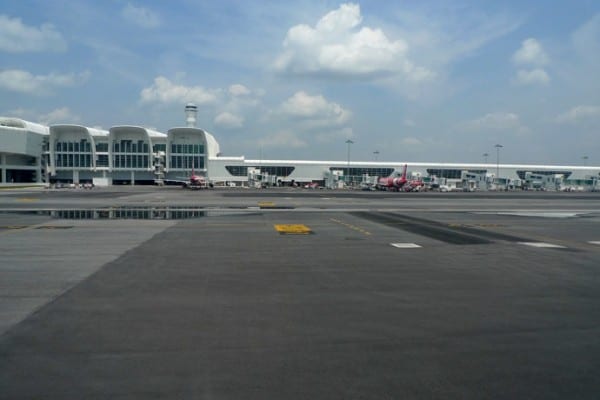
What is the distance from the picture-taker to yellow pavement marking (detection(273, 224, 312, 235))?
74.5 feet

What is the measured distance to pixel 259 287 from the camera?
1083 centimetres

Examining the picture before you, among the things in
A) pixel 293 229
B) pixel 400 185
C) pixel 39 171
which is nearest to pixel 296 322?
pixel 293 229

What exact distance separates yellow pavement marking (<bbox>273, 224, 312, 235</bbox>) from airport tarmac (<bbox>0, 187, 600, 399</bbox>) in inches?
206

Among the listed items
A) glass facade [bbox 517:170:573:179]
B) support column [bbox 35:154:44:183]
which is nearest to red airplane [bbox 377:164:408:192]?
glass facade [bbox 517:170:573:179]

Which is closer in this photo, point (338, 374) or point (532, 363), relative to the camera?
point (338, 374)

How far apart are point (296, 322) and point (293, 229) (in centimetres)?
1611

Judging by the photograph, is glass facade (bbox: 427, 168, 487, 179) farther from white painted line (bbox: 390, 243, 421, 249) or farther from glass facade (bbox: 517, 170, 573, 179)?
white painted line (bbox: 390, 243, 421, 249)

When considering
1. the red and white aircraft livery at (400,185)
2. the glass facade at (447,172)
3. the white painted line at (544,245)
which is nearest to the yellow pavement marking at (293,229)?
the white painted line at (544,245)

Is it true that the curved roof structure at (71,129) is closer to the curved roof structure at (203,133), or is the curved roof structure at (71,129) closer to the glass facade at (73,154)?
the glass facade at (73,154)

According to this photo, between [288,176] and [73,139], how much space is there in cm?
6097

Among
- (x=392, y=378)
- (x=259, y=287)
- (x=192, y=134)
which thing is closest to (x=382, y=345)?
(x=392, y=378)

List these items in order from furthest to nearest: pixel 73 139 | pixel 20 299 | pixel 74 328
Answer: pixel 73 139 < pixel 20 299 < pixel 74 328

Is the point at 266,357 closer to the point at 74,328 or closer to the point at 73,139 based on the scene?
the point at 74,328

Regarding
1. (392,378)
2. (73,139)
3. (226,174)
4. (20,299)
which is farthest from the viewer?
(226,174)
